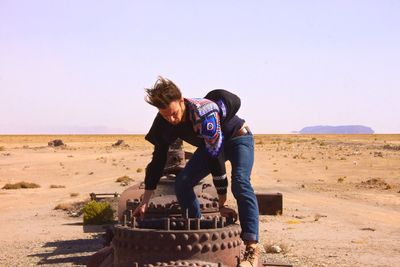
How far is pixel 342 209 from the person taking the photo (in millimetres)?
A: 18062

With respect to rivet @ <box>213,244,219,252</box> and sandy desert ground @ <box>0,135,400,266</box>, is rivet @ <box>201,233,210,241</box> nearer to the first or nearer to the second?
rivet @ <box>213,244,219,252</box>

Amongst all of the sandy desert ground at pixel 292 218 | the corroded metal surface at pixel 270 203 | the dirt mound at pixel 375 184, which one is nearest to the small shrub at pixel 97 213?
the sandy desert ground at pixel 292 218

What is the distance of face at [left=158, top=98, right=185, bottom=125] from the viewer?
3.85 meters

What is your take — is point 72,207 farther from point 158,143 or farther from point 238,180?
point 238,180

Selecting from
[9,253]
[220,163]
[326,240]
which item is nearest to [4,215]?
[9,253]

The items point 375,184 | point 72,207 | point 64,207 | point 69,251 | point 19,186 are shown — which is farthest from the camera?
point 19,186

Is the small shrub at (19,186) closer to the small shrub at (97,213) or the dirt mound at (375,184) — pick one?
the small shrub at (97,213)

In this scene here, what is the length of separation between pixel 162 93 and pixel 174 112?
19 centimetres

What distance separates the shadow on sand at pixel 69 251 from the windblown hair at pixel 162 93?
20.0 feet

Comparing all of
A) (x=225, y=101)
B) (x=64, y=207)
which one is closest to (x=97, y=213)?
(x=64, y=207)

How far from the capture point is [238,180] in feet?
13.3

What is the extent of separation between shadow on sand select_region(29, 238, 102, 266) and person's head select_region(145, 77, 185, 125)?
5.99 metres

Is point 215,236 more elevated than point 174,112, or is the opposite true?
point 174,112

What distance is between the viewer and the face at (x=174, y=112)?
152 inches
